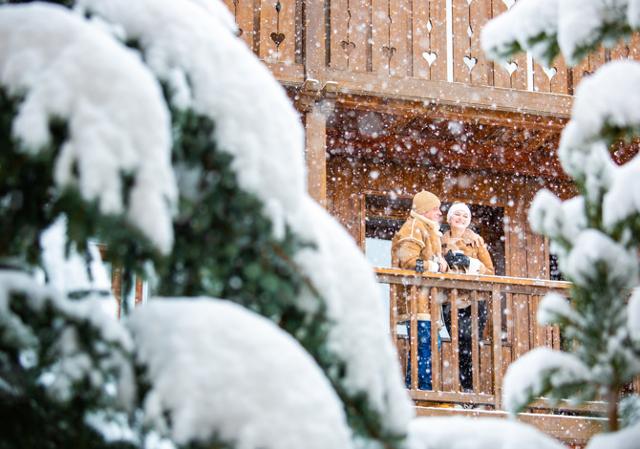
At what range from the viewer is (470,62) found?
34.0 ft

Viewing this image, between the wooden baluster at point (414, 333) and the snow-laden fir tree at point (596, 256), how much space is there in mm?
5843

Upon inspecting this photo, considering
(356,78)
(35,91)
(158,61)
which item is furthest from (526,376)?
(356,78)

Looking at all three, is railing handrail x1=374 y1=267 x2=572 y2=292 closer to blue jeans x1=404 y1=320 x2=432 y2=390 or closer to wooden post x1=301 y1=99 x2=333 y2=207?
blue jeans x1=404 y1=320 x2=432 y2=390

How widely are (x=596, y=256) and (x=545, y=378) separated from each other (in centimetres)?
38

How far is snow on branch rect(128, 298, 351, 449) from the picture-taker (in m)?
1.94

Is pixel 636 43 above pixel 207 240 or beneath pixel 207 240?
above

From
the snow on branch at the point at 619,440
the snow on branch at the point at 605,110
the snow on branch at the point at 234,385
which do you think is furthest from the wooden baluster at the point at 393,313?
the snow on branch at the point at 234,385

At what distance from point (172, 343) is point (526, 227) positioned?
34.5 feet

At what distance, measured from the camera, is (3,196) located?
2.35 meters

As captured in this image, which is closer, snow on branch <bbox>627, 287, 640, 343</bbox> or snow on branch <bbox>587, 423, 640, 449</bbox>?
snow on branch <bbox>587, 423, 640, 449</bbox>

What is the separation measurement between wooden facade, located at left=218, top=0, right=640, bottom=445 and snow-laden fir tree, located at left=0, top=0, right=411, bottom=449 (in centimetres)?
668

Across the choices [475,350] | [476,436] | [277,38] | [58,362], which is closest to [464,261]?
[475,350]

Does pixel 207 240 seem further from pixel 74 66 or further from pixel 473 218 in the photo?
pixel 473 218

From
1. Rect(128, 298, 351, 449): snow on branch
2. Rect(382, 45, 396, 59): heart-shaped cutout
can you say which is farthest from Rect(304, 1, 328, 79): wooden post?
Rect(128, 298, 351, 449): snow on branch
